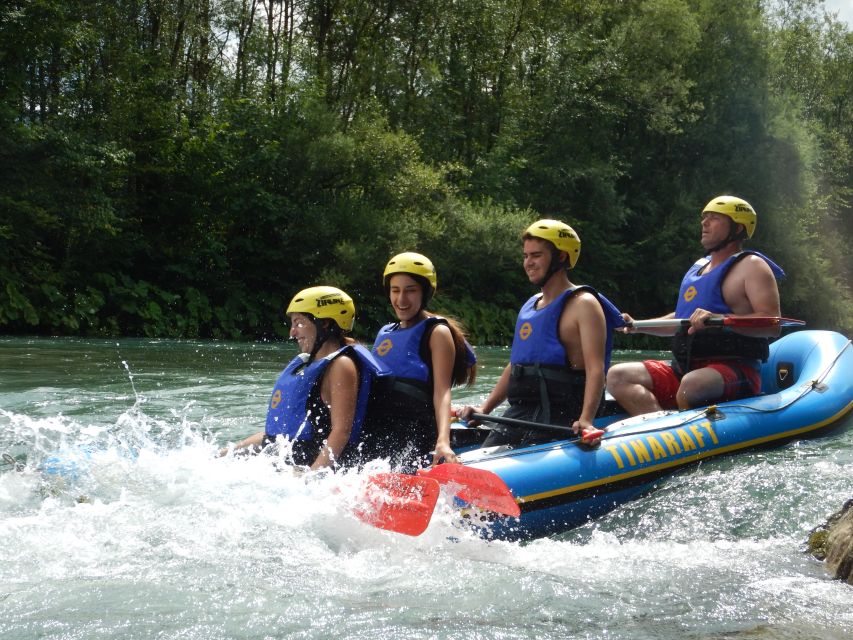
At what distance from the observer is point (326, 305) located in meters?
4.38

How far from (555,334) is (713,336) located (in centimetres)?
145

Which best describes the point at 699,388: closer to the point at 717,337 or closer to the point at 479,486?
the point at 717,337

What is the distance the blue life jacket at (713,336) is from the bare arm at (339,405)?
219 centimetres

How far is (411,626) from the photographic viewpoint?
115 inches

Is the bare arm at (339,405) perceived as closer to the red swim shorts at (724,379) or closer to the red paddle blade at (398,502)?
the red paddle blade at (398,502)

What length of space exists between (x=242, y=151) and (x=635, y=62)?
36.6ft

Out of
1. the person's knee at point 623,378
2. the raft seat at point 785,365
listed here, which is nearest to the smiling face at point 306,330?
the person's knee at point 623,378

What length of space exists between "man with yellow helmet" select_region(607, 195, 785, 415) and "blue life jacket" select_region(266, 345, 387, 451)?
Answer: 1.89m

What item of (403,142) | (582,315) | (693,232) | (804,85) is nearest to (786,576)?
(582,315)

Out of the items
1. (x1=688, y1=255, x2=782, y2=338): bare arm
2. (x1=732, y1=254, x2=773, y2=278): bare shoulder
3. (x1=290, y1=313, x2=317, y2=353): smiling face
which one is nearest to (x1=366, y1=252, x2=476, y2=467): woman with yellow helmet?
(x1=290, y1=313, x2=317, y2=353): smiling face

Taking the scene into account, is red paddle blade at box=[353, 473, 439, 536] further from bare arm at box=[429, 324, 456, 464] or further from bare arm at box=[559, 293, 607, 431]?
bare arm at box=[559, 293, 607, 431]

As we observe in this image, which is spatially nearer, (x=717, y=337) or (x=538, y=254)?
(x=538, y=254)

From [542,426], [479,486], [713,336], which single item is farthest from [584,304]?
[713,336]

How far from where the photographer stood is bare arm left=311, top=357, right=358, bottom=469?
412 centimetres
